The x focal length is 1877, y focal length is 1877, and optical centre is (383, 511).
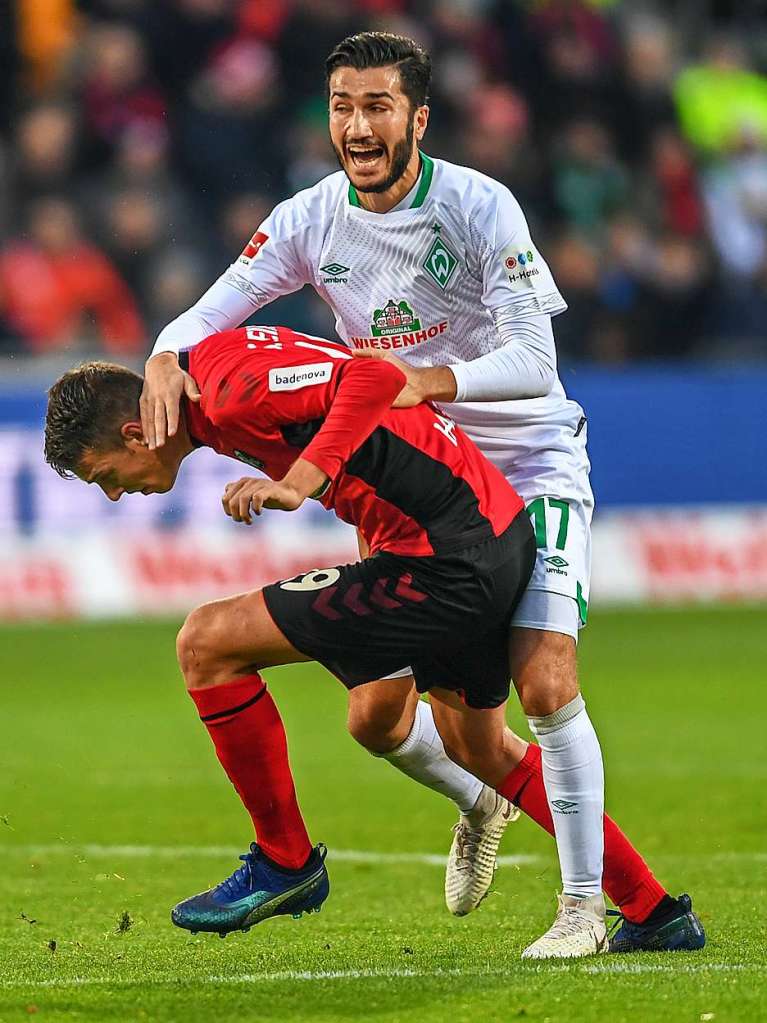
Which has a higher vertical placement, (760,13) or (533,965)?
(760,13)

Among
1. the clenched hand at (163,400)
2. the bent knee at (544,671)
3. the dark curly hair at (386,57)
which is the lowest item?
the bent knee at (544,671)

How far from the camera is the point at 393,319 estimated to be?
575cm

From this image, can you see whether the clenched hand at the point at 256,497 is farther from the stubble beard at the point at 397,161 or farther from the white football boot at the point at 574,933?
the white football boot at the point at 574,933

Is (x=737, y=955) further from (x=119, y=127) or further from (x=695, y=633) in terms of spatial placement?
(x=119, y=127)

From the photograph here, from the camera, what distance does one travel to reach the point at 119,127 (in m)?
14.7

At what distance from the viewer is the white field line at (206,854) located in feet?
23.4

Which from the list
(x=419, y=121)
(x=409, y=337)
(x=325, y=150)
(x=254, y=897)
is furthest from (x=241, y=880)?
(x=325, y=150)

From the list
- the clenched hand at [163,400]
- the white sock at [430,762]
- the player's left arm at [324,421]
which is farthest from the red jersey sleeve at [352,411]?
the white sock at [430,762]

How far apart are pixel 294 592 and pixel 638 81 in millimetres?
12411

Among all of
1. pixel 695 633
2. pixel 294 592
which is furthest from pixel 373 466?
pixel 695 633

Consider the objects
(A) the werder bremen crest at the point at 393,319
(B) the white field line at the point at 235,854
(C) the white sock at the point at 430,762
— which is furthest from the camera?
(B) the white field line at the point at 235,854

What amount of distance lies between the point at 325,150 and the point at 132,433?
9.36 meters

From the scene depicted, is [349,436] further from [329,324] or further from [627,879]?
[329,324]

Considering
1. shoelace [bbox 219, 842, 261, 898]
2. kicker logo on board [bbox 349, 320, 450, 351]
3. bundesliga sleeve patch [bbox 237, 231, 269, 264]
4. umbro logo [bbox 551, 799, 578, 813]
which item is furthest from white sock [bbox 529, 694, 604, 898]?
bundesliga sleeve patch [bbox 237, 231, 269, 264]
